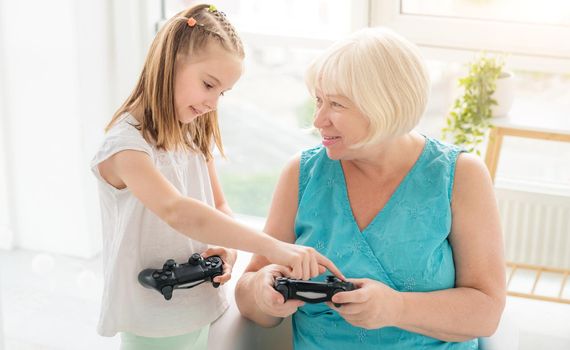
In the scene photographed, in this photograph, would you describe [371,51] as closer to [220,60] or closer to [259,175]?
[220,60]

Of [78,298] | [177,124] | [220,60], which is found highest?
[220,60]

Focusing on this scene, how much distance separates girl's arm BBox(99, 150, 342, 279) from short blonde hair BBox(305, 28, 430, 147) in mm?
290

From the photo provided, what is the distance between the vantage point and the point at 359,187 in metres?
1.81

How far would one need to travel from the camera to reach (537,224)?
2.67m

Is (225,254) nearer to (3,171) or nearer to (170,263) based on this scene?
(170,263)

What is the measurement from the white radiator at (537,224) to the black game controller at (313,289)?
123 cm

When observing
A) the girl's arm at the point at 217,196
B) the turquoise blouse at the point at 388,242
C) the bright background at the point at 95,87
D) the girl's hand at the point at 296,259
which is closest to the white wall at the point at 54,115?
the bright background at the point at 95,87

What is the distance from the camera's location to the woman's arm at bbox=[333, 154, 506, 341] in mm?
1635

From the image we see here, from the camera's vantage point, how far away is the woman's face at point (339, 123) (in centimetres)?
167

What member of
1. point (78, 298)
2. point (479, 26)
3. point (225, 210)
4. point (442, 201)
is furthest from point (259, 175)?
point (442, 201)

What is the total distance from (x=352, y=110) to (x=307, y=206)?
244 millimetres

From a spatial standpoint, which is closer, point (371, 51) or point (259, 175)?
point (371, 51)

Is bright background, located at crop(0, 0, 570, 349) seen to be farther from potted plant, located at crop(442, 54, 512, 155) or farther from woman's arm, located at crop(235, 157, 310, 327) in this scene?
woman's arm, located at crop(235, 157, 310, 327)

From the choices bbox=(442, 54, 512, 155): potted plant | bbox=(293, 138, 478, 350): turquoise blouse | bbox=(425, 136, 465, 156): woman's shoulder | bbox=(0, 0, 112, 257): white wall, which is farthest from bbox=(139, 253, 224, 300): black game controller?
bbox=(0, 0, 112, 257): white wall
